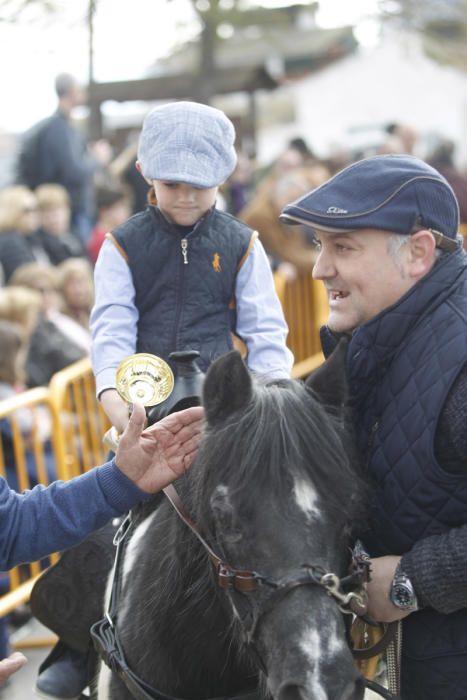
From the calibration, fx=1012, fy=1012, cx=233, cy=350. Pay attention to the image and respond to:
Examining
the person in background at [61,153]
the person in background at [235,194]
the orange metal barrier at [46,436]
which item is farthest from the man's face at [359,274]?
the person in background at [235,194]

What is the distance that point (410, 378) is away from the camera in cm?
260

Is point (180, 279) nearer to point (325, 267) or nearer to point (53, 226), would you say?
point (325, 267)

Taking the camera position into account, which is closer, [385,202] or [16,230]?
[385,202]

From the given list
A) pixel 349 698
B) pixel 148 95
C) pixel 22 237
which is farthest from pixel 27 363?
pixel 148 95

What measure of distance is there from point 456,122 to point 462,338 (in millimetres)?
35927

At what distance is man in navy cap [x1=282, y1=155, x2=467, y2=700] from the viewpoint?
98.9 inches

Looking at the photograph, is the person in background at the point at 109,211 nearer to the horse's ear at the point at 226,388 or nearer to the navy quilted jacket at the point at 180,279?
the navy quilted jacket at the point at 180,279

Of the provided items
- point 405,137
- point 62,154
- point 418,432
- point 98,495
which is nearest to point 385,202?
point 418,432

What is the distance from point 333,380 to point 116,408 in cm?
106

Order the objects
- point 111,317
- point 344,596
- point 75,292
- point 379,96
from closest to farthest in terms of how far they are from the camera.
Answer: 1. point 344,596
2. point 111,317
3. point 75,292
4. point 379,96

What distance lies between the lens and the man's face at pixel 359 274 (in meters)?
2.64

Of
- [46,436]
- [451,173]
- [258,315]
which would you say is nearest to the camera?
[258,315]

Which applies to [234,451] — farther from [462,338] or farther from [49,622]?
[49,622]

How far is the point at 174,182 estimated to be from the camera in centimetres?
373
